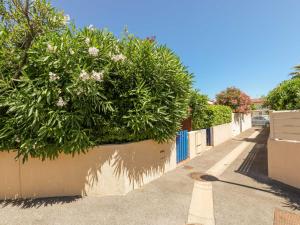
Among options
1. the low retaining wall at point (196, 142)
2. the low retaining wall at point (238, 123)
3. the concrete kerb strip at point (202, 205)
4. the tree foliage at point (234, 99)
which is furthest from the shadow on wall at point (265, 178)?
the tree foliage at point (234, 99)

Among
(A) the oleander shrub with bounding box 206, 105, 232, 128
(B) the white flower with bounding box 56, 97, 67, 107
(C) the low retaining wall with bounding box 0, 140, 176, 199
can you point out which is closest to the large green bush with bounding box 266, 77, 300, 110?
(A) the oleander shrub with bounding box 206, 105, 232, 128

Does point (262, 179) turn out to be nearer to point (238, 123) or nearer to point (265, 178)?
point (265, 178)

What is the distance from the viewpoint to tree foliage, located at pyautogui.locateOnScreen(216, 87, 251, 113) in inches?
693

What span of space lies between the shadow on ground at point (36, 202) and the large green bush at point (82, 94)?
4.14 ft

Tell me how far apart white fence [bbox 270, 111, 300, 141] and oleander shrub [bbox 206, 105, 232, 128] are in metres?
5.72

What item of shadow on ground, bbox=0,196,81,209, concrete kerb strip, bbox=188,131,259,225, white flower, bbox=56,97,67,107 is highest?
white flower, bbox=56,97,67,107

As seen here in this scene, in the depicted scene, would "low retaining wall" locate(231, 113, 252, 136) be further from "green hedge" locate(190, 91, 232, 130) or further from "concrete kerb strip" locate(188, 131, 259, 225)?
"concrete kerb strip" locate(188, 131, 259, 225)

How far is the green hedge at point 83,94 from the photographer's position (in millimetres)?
4039

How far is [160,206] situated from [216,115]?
31.8 ft

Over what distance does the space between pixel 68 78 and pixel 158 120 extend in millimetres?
2891

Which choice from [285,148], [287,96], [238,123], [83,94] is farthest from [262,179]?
[238,123]

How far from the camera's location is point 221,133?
1345 cm

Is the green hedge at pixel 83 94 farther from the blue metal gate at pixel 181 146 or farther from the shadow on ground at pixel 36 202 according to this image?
the blue metal gate at pixel 181 146

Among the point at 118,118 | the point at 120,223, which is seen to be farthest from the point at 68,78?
the point at 120,223
